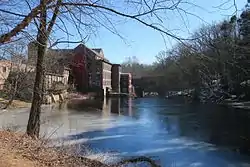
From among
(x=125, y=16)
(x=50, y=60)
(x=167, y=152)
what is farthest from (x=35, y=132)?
(x=125, y=16)

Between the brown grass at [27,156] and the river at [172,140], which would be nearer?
the brown grass at [27,156]

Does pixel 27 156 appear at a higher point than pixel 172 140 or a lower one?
higher

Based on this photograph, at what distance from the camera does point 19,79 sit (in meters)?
15.5

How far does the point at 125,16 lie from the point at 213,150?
12.0 meters

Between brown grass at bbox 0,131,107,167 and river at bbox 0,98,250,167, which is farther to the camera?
river at bbox 0,98,250,167

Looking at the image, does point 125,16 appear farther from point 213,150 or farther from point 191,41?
point 213,150

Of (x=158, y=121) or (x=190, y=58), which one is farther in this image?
(x=158, y=121)

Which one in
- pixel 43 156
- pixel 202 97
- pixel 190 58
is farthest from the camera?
pixel 202 97

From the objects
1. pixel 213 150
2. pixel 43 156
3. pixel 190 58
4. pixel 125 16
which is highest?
pixel 125 16

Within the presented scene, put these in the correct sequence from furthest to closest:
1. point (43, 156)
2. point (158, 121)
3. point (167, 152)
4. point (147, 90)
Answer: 1. point (147, 90)
2. point (158, 121)
3. point (167, 152)
4. point (43, 156)

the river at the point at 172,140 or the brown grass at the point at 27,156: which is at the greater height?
the brown grass at the point at 27,156

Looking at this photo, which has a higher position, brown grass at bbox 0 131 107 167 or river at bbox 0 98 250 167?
brown grass at bbox 0 131 107 167

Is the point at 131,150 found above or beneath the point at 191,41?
beneath

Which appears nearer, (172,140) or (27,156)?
(27,156)
